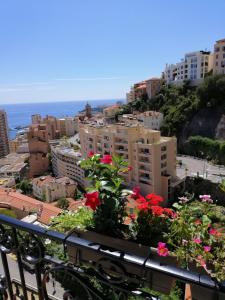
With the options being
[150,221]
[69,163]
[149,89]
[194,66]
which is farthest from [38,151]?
[150,221]

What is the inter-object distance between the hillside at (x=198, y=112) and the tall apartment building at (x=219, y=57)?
16.7ft

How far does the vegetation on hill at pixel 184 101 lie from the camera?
33812 millimetres

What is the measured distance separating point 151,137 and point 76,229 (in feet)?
64.7

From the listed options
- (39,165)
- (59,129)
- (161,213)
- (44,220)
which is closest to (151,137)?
(44,220)

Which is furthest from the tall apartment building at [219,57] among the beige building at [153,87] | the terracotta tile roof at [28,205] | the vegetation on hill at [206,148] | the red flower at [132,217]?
the red flower at [132,217]

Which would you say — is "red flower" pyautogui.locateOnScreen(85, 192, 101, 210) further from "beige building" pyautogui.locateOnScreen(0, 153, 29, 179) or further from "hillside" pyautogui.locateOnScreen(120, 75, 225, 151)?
"beige building" pyautogui.locateOnScreen(0, 153, 29, 179)

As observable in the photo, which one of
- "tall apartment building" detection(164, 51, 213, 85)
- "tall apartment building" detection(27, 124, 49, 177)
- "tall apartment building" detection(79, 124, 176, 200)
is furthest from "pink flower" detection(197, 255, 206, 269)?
"tall apartment building" detection(164, 51, 213, 85)

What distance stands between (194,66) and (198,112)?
1367 cm

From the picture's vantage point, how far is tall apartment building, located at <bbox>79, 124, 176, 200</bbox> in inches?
870

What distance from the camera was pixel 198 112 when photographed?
1391 inches

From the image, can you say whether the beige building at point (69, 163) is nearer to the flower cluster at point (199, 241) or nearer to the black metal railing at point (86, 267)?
the flower cluster at point (199, 241)

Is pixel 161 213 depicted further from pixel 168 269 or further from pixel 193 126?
pixel 193 126

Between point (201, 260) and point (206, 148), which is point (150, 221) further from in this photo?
point (206, 148)

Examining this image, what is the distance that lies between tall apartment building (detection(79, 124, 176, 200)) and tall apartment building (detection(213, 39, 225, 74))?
2234 cm
